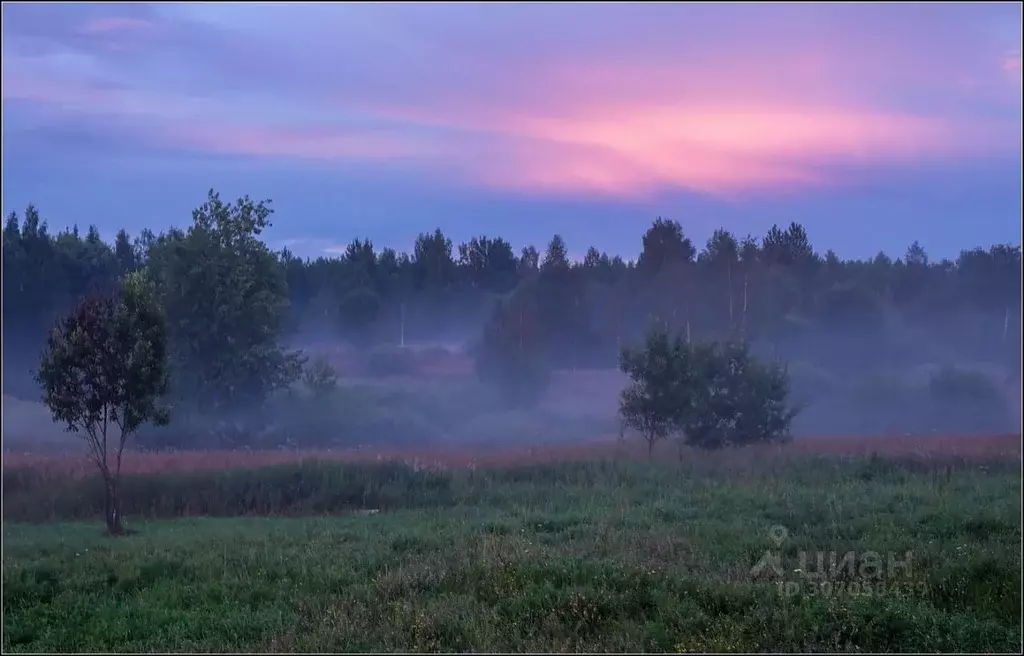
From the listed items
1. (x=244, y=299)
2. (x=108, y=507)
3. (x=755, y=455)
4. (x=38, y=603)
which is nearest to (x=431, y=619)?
(x=38, y=603)

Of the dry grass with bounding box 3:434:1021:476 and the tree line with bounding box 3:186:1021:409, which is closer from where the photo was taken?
the dry grass with bounding box 3:434:1021:476

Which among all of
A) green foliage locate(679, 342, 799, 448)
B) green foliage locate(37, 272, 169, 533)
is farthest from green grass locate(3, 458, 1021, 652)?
green foliage locate(679, 342, 799, 448)

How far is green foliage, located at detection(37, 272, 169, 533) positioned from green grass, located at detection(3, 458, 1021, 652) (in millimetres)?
Result: 2521

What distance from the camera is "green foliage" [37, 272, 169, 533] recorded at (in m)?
16.8

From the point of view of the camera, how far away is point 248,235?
4016 cm

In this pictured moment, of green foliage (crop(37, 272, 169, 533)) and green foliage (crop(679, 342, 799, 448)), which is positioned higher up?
green foliage (crop(37, 272, 169, 533))

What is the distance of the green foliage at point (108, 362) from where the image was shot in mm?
16766

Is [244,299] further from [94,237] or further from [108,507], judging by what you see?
[108,507]

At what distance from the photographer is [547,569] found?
31.8 feet

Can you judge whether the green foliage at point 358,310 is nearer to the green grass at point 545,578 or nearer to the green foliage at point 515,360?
the green foliage at point 515,360

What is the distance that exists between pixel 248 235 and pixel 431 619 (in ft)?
114

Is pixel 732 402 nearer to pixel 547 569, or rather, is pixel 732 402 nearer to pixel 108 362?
pixel 108 362

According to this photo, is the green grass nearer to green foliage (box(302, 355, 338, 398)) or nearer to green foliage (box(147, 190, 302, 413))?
green foliage (box(147, 190, 302, 413))

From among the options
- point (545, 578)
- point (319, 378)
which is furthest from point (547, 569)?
point (319, 378)
